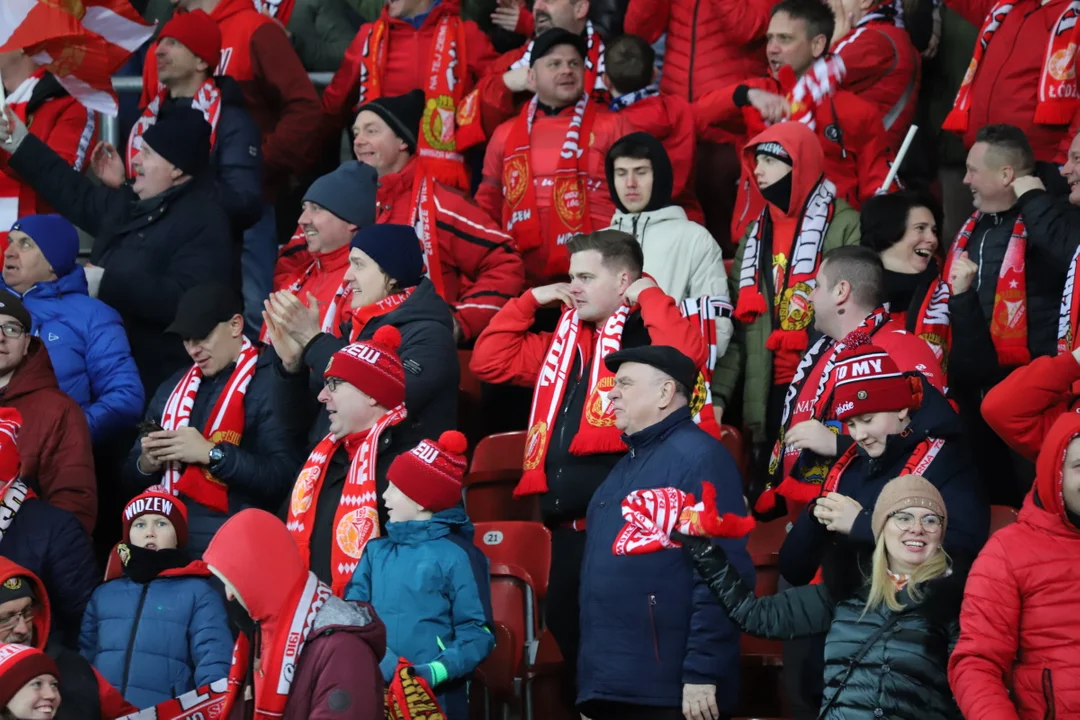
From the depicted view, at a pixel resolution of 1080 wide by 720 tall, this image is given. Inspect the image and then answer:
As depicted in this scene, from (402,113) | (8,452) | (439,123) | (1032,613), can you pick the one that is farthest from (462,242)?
(1032,613)

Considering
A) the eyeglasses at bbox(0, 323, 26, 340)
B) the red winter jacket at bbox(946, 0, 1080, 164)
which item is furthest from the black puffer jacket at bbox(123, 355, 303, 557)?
the red winter jacket at bbox(946, 0, 1080, 164)

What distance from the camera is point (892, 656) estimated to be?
4492 millimetres

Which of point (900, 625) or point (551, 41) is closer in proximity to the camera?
point (900, 625)

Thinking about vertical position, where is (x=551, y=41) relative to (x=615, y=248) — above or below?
above

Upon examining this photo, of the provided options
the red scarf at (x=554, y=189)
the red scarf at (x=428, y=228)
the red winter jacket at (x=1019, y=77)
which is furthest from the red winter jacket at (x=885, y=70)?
the red scarf at (x=428, y=228)

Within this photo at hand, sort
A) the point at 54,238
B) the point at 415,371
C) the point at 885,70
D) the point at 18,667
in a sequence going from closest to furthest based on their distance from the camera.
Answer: the point at 18,667, the point at 415,371, the point at 54,238, the point at 885,70

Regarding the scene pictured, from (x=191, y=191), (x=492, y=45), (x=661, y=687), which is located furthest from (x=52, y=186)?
(x=661, y=687)

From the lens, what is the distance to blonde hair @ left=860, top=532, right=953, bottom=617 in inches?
178

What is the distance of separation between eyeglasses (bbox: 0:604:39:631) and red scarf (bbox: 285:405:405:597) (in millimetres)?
885

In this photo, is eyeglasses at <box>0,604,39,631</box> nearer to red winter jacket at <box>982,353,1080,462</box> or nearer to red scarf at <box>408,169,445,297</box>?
red scarf at <box>408,169,445,297</box>

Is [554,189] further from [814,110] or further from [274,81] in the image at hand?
[274,81]

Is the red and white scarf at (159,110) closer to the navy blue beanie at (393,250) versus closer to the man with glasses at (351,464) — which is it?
Result: the navy blue beanie at (393,250)

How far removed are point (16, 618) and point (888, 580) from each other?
281cm

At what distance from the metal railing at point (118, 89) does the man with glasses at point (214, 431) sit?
2.14 metres
